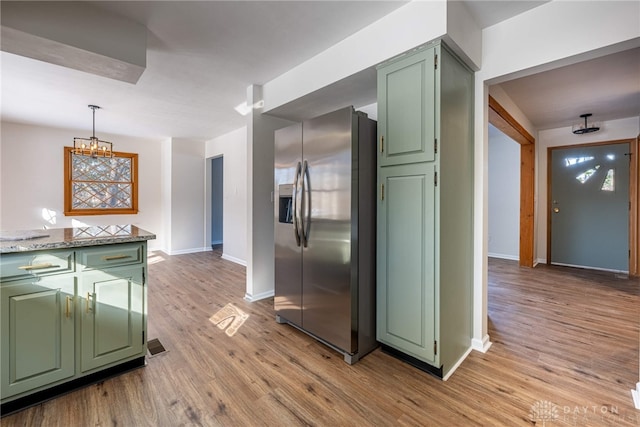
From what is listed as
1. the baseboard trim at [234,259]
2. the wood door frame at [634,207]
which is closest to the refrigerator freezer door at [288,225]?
the baseboard trim at [234,259]

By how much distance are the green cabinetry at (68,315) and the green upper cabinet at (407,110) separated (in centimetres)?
196

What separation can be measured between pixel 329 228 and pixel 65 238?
175 centimetres

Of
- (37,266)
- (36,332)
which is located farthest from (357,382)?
(37,266)

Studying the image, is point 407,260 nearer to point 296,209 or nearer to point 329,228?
point 329,228

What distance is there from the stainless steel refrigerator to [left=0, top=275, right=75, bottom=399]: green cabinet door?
1.55m

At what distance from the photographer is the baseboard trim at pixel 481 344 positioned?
2244mm

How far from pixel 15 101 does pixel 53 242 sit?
12.3 feet

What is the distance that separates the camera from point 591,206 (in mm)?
4789

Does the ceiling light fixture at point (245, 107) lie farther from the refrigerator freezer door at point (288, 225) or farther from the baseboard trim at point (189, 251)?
the baseboard trim at point (189, 251)

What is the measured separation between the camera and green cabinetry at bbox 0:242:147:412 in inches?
60.3

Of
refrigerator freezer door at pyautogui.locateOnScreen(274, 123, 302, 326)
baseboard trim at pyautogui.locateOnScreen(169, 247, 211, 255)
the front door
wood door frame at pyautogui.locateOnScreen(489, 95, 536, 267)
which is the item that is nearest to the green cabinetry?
refrigerator freezer door at pyautogui.locateOnScreen(274, 123, 302, 326)

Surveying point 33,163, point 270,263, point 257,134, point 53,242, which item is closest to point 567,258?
point 270,263

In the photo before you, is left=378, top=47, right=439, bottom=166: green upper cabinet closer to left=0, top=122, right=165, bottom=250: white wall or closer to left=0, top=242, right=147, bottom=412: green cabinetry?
left=0, top=242, right=147, bottom=412: green cabinetry

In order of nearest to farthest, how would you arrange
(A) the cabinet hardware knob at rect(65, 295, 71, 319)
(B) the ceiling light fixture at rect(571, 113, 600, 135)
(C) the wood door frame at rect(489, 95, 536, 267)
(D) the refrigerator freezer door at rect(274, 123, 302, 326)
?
1. (A) the cabinet hardware knob at rect(65, 295, 71, 319)
2. (D) the refrigerator freezer door at rect(274, 123, 302, 326)
3. (B) the ceiling light fixture at rect(571, 113, 600, 135)
4. (C) the wood door frame at rect(489, 95, 536, 267)
